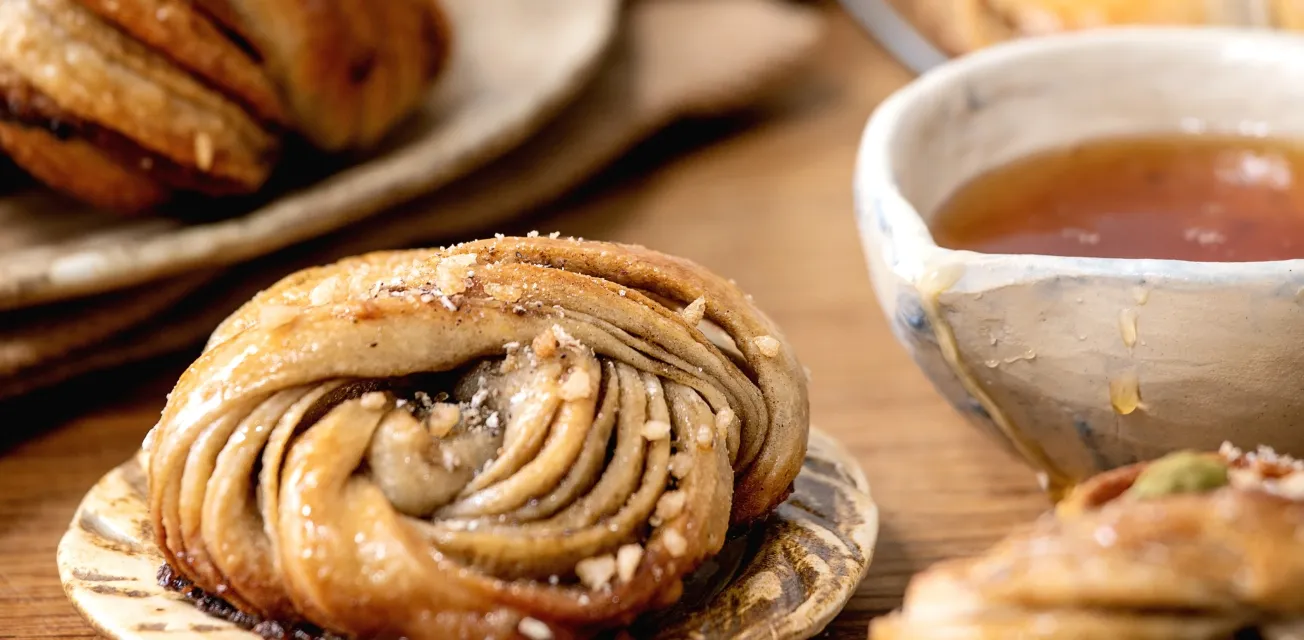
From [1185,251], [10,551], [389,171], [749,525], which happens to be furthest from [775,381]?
[389,171]

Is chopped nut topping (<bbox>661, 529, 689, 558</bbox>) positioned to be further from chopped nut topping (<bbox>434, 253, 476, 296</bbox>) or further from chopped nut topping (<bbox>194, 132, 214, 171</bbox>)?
chopped nut topping (<bbox>194, 132, 214, 171</bbox>)

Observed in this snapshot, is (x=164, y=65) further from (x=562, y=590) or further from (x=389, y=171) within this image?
(x=562, y=590)

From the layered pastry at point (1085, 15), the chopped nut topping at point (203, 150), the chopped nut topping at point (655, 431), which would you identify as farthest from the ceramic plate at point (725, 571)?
the layered pastry at point (1085, 15)

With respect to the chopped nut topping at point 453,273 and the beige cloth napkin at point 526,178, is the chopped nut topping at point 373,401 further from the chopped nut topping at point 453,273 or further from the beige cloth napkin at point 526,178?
the beige cloth napkin at point 526,178

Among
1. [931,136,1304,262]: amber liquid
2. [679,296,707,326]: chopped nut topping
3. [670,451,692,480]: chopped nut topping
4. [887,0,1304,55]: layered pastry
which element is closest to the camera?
[670,451,692,480]: chopped nut topping

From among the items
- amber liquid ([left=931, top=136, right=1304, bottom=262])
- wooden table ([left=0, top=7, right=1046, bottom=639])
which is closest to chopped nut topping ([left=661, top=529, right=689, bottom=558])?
wooden table ([left=0, top=7, right=1046, bottom=639])
